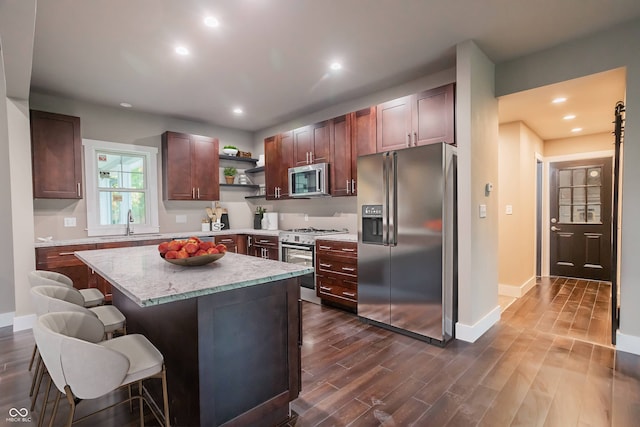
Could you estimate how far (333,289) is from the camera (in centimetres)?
386

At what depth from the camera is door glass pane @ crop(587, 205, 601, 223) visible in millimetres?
5090

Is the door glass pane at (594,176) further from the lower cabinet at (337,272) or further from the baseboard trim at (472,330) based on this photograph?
the lower cabinet at (337,272)

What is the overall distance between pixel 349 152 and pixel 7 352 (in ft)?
13.0

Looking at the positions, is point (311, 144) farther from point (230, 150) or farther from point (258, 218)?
point (258, 218)

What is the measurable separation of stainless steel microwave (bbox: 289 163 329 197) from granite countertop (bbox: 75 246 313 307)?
212 centimetres

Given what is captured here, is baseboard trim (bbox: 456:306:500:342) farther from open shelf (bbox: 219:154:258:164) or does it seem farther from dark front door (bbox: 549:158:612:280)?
open shelf (bbox: 219:154:258:164)

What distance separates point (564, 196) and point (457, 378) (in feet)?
15.4

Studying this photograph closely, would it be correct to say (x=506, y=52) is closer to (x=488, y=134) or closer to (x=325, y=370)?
(x=488, y=134)

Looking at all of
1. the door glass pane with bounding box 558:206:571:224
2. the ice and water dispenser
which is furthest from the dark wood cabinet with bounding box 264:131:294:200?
the door glass pane with bounding box 558:206:571:224

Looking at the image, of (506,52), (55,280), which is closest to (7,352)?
(55,280)

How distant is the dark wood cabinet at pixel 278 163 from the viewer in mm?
4844

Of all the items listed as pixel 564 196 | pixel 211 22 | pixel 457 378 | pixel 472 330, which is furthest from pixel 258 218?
pixel 564 196

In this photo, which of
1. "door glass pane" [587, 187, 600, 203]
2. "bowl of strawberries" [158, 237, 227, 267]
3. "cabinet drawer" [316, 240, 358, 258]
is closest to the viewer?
"bowl of strawberries" [158, 237, 227, 267]

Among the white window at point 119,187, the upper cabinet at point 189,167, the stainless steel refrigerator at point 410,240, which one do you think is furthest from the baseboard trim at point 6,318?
the stainless steel refrigerator at point 410,240
